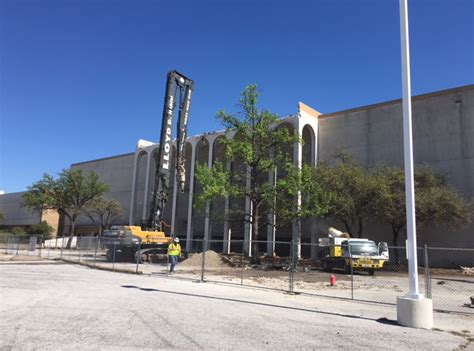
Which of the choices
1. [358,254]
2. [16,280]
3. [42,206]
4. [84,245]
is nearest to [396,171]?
[358,254]

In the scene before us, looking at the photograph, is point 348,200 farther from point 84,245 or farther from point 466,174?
point 84,245

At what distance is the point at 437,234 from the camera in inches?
1350

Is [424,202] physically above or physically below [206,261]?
above

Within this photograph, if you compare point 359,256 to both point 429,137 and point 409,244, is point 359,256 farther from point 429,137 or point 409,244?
point 429,137

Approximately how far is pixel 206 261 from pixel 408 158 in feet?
72.1

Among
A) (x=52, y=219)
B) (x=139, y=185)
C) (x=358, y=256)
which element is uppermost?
(x=139, y=185)

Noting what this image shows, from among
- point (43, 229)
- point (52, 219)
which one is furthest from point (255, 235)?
point (52, 219)

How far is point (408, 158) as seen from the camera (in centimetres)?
1001

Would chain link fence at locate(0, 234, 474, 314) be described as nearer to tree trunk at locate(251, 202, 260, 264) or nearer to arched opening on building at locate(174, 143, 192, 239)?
tree trunk at locate(251, 202, 260, 264)

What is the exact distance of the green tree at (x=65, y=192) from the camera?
52156 mm

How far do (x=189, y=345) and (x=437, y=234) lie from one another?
105 ft

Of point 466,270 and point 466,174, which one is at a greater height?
point 466,174

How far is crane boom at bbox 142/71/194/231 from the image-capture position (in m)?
30.5

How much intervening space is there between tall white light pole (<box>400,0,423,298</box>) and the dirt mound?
2000 cm
